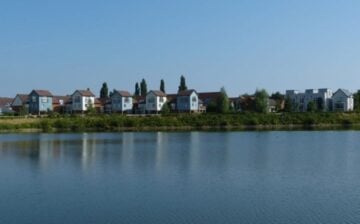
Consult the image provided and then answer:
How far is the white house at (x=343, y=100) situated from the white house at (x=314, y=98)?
325cm

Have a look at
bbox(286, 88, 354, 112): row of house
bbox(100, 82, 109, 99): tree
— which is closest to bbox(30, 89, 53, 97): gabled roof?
bbox(100, 82, 109, 99): tree

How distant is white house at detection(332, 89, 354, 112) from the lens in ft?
407

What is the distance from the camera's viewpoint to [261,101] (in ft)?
324

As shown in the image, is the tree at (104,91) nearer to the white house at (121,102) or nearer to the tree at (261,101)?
the white house at (121,102)

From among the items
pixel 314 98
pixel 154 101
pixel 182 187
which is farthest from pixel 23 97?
pixel 182 187

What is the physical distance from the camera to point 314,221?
16.4 meters

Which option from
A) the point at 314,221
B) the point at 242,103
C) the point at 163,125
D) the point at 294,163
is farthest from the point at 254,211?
the point at 242,103

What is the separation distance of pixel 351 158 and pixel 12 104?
92.7m

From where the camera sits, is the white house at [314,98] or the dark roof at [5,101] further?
the white house at [314,98]

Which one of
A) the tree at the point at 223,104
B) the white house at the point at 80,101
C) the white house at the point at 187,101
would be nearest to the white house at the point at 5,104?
the white house at the point at 80,101

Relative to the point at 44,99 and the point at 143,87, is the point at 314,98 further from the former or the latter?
the point at 44,99

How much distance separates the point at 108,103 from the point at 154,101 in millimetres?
11362

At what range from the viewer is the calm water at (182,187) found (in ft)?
57.2

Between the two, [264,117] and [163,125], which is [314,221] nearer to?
[163,125]
